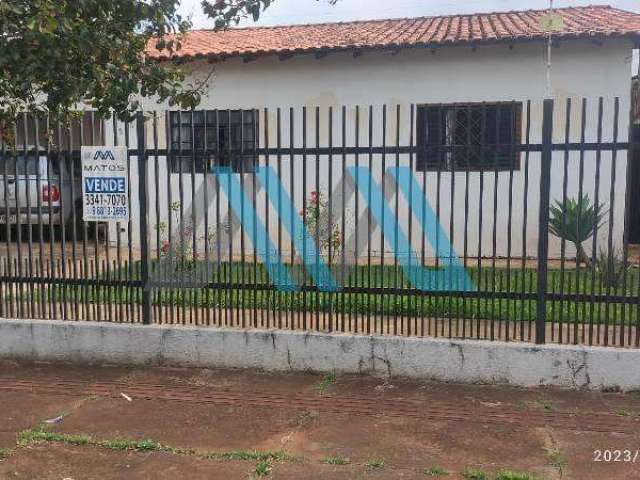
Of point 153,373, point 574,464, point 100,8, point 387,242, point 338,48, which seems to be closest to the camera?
point 574,464

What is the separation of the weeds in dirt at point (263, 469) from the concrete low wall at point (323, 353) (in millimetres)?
1538

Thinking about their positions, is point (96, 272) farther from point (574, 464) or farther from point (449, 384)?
point (574, 464)

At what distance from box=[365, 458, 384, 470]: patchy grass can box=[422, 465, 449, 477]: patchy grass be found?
248mm

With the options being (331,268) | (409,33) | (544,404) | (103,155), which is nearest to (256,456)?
(331,268)

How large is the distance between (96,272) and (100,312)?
0.36 metres

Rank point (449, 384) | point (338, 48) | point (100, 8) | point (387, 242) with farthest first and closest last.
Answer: point (338, 48)
point (387, 242)
point (449, 384)
point (100, 8)

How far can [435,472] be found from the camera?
3.57m

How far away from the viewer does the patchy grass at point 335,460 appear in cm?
370

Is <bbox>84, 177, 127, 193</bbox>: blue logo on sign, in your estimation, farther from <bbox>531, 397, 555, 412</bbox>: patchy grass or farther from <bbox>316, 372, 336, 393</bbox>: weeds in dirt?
<bbox>531, 397, 555, 412</bbox>: patchy grass

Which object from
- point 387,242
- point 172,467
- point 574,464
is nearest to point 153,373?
point 172,467

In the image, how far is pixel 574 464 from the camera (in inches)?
143

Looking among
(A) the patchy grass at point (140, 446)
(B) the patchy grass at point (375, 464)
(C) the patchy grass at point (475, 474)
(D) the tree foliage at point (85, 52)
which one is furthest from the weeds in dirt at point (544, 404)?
(D) the tree foliage at point (85, 52)

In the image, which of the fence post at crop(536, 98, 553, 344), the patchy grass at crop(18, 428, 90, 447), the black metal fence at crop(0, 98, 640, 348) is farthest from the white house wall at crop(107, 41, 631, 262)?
the patchy grass at crop(18, 428, 90, 447)

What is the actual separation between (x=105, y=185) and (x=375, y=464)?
338 cm
